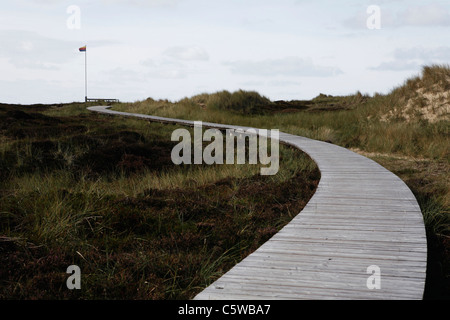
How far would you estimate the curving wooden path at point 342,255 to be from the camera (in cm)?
308

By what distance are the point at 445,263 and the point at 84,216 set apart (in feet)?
14.0

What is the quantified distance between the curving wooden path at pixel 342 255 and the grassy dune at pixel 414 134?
0.52m

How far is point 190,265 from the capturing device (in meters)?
4.24

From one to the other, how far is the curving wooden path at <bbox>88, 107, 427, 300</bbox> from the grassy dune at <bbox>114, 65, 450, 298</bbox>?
52cm

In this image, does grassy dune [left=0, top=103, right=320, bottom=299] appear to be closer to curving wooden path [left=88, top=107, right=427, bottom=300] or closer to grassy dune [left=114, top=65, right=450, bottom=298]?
curving wooden path [left=88, top=107, right=427, bottom=300]

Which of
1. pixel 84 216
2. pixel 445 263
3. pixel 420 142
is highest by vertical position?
pixel 420 142

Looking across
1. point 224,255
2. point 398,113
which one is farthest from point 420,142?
point 224,255

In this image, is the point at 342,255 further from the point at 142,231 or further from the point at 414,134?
the point at 414,134

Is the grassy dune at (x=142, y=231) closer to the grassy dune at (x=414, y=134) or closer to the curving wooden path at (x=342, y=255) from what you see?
the curving wooden path at (x=342, y=255)

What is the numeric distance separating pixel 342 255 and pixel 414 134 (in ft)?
34.7

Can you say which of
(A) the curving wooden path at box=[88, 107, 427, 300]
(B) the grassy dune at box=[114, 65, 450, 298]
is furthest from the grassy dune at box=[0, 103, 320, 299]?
(B) the grassy dune at box=[114, 65, 450, 298]

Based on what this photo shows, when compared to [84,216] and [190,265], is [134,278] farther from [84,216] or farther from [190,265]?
[84,216]

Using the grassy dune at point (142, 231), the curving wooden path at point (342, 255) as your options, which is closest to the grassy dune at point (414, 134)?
the curving wooden path at point (342, 255)
